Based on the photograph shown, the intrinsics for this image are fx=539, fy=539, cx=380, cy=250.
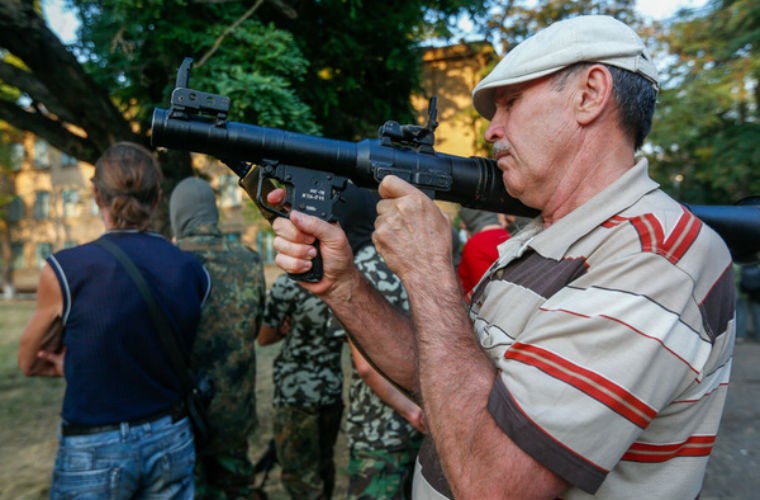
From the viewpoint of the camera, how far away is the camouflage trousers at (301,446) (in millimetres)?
3861

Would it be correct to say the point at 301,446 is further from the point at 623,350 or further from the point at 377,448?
the point at 623,350

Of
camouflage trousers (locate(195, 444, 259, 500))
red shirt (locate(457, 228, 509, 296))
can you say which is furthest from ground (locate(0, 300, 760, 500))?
red shirt (locate(457, 228, 509, 296))

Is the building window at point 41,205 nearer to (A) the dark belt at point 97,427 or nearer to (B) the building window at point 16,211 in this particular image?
(B) the building window at point 16,211

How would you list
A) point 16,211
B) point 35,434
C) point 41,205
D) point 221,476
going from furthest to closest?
point 16,211
point 41,205
point 35,434
point 221,476

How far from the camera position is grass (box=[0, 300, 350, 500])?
15.9ft

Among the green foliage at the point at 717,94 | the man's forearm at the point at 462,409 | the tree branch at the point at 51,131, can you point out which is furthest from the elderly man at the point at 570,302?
the green foliage at the point at 717,94

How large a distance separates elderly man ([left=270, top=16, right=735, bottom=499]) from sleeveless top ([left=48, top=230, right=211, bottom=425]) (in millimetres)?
1174

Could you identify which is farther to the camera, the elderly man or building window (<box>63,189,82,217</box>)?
building window (<box>63,189,82,217</box>)

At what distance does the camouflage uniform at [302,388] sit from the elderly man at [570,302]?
2.10m

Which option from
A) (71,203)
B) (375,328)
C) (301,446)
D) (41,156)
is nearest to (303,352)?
(301,446)

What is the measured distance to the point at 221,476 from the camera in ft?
11.6

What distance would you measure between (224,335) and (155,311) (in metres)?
0.92

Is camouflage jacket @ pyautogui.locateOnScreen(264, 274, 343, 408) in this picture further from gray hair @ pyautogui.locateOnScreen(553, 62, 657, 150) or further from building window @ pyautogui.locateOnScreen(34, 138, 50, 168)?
building window @ pyautogui.locateOnScreen(34, 138, 50, 168)

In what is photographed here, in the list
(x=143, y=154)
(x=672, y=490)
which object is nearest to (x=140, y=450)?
(x=143, y=154)
